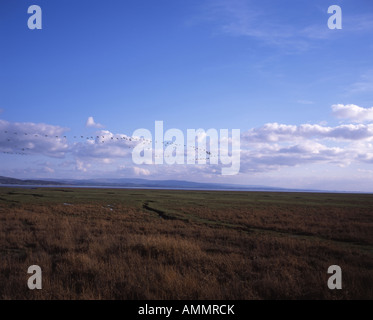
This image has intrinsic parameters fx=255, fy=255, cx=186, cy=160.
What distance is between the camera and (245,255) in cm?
1170

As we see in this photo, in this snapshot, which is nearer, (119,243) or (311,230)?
(119,243)

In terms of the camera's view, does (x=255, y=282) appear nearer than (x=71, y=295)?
No

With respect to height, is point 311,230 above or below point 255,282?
below

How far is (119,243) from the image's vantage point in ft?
42.5

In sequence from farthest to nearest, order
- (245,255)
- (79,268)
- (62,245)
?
(62,245) < (245,255) < (79,268)

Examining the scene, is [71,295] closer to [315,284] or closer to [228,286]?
[228,286]

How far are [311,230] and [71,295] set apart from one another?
1919 cm
